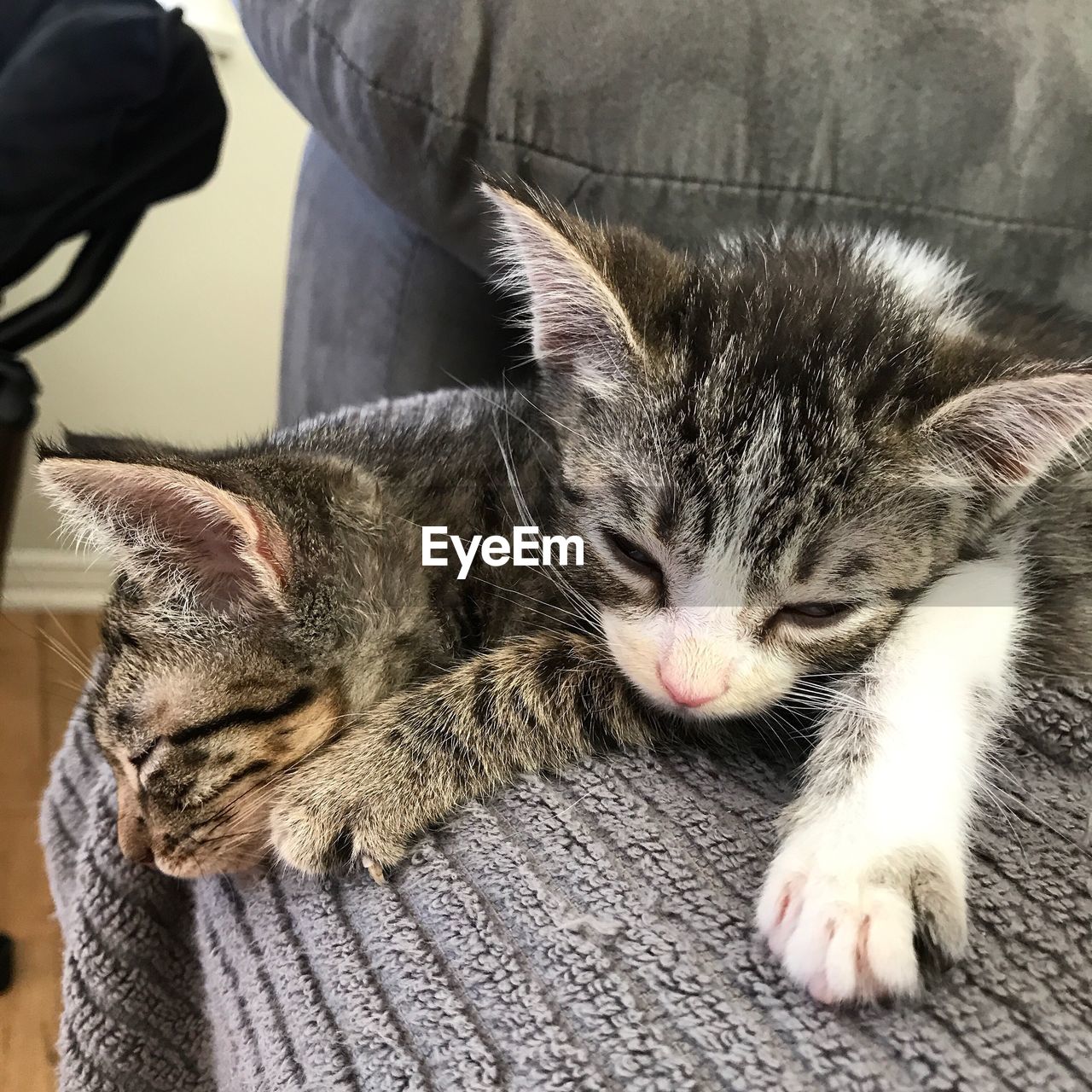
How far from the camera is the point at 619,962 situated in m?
0.53

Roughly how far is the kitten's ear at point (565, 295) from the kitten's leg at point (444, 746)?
247 mm

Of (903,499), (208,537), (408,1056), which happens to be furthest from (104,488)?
(903,499)

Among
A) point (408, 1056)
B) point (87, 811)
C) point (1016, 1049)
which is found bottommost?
point (87, 811)

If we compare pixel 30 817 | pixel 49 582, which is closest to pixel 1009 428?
pixel 30 817

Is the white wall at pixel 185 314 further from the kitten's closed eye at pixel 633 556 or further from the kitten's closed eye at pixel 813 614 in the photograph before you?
the kitten's closed eye at pixel 813 614

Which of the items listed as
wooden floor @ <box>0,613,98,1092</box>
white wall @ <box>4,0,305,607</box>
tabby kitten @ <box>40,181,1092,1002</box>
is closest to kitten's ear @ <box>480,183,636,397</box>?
tabby kitten @ <box>40,181,1092,1002</box>

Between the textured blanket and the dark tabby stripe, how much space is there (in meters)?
0.13

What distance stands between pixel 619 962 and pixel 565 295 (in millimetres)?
501

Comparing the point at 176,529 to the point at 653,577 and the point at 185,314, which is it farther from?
the point at 185,314

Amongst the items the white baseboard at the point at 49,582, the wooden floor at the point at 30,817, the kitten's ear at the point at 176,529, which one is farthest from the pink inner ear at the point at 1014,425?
the white baseboard at the point at 49,582

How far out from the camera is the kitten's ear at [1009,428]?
593mm

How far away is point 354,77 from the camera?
790 millimetres

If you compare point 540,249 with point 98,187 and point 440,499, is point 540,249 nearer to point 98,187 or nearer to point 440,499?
point 440,499

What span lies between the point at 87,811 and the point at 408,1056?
0.53 metres
